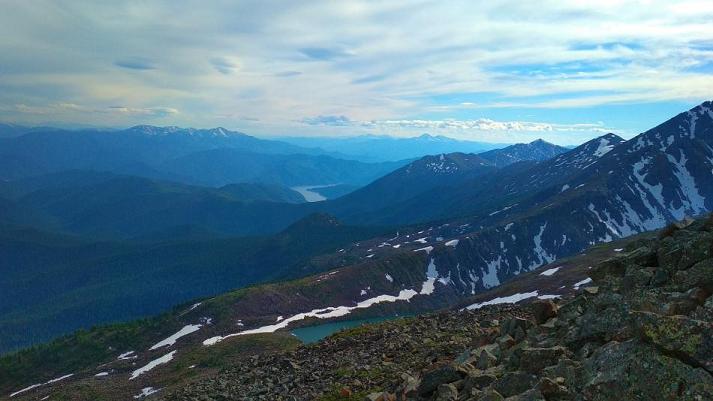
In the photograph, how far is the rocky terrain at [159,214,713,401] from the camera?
1205 centimetres

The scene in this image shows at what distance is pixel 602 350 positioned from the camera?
45.1 feet

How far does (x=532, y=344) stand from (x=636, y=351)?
6.10 meters

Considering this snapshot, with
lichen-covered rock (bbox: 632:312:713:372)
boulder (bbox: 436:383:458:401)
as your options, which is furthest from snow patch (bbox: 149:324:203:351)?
lichen-covered rock (bbox: 632:312:713:372)

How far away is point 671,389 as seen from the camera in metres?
11.4

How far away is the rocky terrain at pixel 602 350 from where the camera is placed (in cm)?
1205

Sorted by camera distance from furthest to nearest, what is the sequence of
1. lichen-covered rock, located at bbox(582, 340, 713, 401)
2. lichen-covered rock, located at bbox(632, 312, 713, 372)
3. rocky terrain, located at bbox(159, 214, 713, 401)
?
rocky terrain, located at bbox(159, 214, 713, 401) < lichen-covered rock, located at bbox(632, 312, 713, 372) < lichen-covered rock, located at bbox(582, 340, 713, 401)

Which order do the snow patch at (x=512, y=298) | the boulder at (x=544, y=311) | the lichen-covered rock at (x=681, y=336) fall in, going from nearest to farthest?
the lichen-covered rock at (x=681, y=336)
the boulder at (x=544, y=311)
the snow patch at (x=512, y=298)

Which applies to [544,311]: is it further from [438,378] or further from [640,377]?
[640,377]

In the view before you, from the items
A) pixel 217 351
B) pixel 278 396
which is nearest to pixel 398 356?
pixel 278 396

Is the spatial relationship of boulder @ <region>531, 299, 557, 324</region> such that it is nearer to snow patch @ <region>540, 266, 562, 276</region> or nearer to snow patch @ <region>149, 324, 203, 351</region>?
snow patch @ <region>149, 324, 203, 351</region>

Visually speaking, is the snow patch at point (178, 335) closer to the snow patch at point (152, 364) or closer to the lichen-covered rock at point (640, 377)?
the snow patch at point (152, 364)

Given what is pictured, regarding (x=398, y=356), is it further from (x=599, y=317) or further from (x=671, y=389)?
(x=671, y=389)

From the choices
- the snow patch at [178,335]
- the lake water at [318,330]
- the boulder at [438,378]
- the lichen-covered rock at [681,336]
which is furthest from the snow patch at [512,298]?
the lichen-covered rock at [681,336]

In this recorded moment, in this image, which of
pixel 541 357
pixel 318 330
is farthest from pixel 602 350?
pixel 318 330
